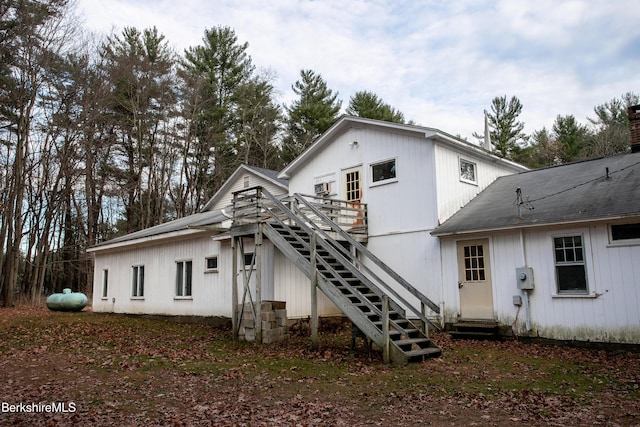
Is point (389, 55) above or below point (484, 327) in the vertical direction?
above

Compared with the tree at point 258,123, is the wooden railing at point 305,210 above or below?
below

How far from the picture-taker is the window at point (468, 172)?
15.0m

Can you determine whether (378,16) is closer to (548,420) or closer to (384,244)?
(384,244)

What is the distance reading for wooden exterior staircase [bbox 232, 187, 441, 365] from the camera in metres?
9.16

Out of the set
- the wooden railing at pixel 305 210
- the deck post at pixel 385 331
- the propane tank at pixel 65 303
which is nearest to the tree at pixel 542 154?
the wooden railing at pixel 305 210

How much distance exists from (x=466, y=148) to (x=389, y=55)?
4.13 meters

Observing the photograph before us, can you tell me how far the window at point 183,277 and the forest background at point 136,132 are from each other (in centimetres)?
1226

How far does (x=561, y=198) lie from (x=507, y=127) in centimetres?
2502

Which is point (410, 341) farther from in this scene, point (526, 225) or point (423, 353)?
point (526, 225)

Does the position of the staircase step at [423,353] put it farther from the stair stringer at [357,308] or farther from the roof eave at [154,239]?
the roof eave at [154,239]

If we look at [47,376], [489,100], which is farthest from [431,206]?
[489,100]

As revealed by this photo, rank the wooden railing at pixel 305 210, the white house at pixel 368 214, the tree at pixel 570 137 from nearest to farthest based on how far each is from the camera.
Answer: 1. the wooden railing at pixel 305 210
2. the white house at pixel 368 214
3. the tree at pixel 570 137

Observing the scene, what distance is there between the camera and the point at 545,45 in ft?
53.6

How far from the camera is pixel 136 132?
31859 mm
